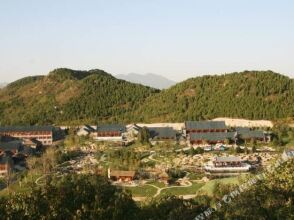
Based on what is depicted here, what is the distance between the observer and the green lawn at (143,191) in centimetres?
3762

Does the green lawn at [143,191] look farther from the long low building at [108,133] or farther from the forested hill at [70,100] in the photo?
the forested hill at [70,100]

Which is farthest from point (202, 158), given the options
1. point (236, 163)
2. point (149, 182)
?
point (149, 182)

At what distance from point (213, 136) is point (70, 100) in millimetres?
37918

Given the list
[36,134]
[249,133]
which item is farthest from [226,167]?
[36,134]

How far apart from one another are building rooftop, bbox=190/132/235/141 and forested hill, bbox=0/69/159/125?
2137 centimetres

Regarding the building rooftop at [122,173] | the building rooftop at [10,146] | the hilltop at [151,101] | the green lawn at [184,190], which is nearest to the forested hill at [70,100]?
the hilltop at [151,101]

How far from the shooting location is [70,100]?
8712 centimetres

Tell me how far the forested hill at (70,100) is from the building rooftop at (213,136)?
21.4 m

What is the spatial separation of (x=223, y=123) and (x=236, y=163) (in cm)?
1774

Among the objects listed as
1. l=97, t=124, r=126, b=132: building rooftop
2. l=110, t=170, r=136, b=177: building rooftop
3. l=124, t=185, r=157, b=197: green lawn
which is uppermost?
l=97, t=124, r=126, b=132: building rooftop

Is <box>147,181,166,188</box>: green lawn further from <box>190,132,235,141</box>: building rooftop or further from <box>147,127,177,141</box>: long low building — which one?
<box>147,127,177,141</box>: long low building

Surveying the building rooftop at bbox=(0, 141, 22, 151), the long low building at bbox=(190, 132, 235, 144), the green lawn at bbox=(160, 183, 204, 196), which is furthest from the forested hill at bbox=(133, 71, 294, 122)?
the green lawn at bbox=(160, 183, 204, 196)

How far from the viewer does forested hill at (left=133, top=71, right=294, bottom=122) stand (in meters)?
68.3

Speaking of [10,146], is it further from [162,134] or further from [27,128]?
[162,134]
